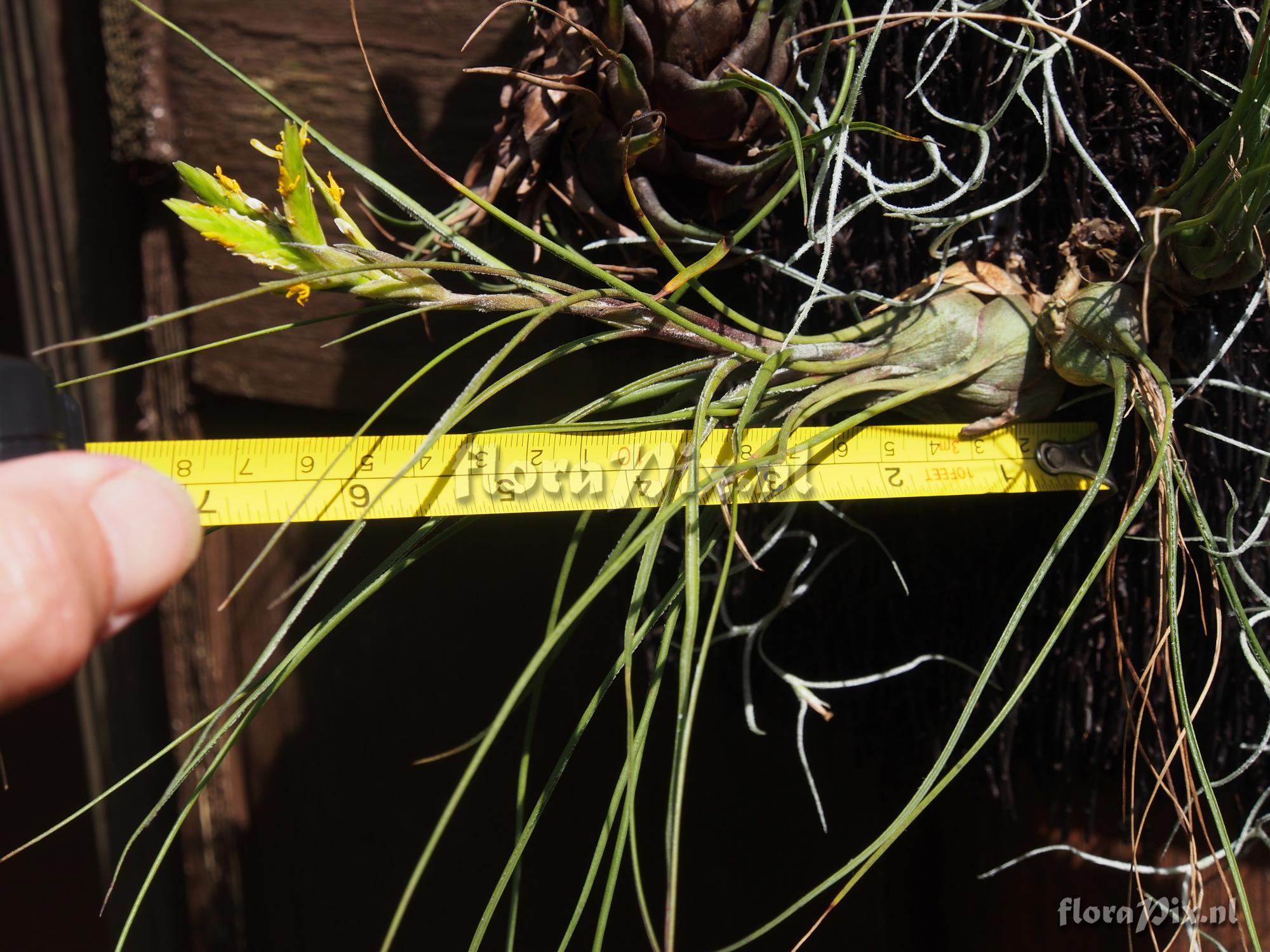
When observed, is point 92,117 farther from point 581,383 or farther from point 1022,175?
point 1022,175

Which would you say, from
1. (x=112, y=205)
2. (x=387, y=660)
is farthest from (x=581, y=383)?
(x=112, y=205)

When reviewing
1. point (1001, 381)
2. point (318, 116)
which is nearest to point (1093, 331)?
point (1001, 381)

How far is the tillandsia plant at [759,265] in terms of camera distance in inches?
9.7

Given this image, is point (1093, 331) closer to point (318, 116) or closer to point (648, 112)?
point (648, 112)

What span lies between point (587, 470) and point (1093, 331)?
0.62ft

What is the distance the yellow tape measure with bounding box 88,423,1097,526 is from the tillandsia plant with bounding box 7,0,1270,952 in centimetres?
1

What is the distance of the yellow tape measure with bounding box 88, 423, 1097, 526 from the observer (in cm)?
32

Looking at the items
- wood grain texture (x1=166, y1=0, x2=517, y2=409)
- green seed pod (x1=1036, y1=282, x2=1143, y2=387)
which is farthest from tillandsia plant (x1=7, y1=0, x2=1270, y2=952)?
wood grain texture (x1=166, y1=0, x2=517, y2=409)

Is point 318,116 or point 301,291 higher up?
point 318,116

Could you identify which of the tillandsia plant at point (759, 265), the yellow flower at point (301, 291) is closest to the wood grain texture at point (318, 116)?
the tillandsia plant at point (759, 265)

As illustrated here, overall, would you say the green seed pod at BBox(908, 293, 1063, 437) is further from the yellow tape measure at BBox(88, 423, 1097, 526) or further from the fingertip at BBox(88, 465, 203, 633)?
the fingertip at BBox(88, 465, 203, 633)

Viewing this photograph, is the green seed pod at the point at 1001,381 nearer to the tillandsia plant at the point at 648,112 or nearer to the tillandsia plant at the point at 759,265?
the tillandsia plant at the point at 759,265

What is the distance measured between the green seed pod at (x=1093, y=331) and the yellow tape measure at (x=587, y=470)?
38mm

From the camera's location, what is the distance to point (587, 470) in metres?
0.33
